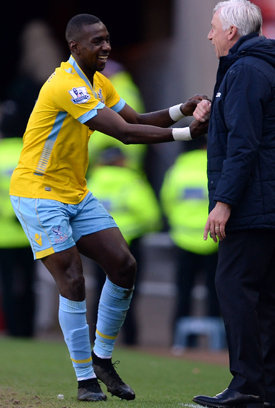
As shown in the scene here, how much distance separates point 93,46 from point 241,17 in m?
0.94

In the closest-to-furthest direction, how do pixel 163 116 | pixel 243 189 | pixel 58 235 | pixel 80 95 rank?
pixel 243 189 < pixel 80 95 < pixel 58 235 < pixel 163 116

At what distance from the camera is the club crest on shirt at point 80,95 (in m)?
4.50

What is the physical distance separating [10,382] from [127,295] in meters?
1.30

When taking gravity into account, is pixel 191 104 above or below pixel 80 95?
below

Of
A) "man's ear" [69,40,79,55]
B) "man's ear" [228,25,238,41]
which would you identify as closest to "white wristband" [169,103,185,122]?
"man's ear" [69,40,79,55]

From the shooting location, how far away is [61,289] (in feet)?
15.2

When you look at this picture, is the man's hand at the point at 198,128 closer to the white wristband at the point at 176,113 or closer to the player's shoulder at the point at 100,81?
the white wristband at the point at 176,113

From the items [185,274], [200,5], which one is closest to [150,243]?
[185,274]

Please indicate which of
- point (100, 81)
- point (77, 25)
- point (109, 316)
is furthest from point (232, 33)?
point (109, 316)

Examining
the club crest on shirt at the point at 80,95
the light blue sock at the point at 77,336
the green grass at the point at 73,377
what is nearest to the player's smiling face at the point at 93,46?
the club crest on shirt at the point at 80,95

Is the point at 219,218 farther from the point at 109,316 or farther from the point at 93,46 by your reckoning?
the point at 93,46

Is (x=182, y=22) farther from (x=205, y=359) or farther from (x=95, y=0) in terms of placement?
(x=205, y=359)

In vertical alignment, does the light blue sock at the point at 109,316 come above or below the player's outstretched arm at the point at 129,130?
below

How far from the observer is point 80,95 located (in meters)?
4.51
